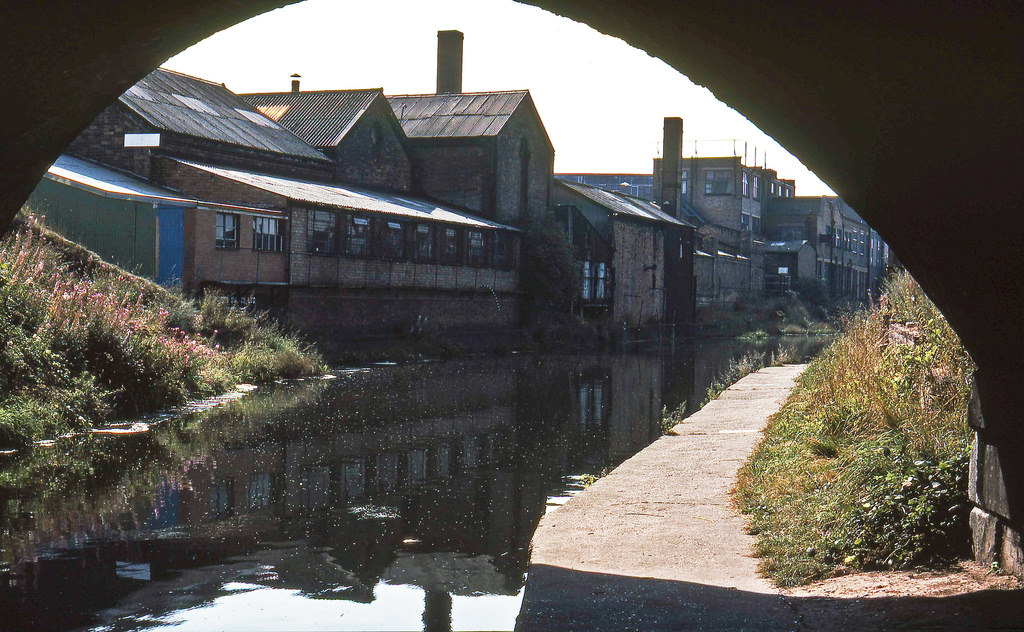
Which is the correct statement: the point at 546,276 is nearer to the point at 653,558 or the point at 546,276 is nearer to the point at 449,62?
the point at 449,62

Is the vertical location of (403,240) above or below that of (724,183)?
below

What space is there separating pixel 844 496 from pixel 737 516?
103 centimetres

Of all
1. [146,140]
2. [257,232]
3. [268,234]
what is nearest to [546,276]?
[268,234]

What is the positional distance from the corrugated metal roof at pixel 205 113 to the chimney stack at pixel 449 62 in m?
10.3

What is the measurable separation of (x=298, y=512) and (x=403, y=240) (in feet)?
75.8

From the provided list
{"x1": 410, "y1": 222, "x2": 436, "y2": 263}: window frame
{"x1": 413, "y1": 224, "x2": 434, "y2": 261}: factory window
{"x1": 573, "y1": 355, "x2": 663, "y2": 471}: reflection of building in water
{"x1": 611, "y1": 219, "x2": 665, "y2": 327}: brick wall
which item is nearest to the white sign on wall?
{"x1": 410, "y1": 222, "x2": 436, "y2": 263}: window frame

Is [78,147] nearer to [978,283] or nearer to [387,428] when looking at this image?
[387,428]

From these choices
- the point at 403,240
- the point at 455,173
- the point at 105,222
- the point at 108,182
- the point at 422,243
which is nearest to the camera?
the point at 105,222

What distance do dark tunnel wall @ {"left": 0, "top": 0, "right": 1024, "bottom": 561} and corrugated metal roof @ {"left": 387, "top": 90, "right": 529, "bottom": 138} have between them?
33.7 m

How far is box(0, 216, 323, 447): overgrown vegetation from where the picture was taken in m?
12.1

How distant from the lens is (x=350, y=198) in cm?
3105

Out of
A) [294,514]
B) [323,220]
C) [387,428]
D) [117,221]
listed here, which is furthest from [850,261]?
[294,514]

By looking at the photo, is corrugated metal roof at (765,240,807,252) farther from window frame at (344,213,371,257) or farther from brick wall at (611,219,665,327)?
window frame at (344,213,371,257)

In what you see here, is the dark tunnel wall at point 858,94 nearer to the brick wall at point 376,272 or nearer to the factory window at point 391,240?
the brick wall at point 376,272
